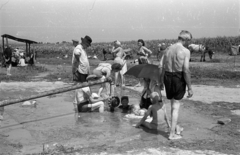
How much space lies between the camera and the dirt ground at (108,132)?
516 centimetres

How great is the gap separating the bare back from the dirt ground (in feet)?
4.44

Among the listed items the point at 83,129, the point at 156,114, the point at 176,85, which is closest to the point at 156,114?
the point at 156,114

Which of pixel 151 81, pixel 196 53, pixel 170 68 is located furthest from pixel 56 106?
pixel 196 53

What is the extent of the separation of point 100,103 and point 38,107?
6.80 ft

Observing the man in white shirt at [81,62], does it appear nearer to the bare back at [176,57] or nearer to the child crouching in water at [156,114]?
the child crouching in water at [156,114]

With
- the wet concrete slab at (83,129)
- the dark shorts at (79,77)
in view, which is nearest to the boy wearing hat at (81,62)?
the dark shorts at (79,77)

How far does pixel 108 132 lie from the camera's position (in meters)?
6.23

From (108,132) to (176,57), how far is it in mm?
2073

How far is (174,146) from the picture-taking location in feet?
17.3

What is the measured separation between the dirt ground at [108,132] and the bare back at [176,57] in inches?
53.3

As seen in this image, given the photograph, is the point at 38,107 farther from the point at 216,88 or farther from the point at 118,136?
the point at 216,88

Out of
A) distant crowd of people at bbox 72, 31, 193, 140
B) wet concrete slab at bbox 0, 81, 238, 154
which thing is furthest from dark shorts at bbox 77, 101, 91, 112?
wet concrete slab at bbox 0, 81, 238, 154

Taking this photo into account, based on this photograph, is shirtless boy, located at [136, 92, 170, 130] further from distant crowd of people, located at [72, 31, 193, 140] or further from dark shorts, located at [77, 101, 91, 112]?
dark shorts, located at [77, 101, 91, 112]

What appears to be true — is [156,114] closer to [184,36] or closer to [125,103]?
[184,36]
